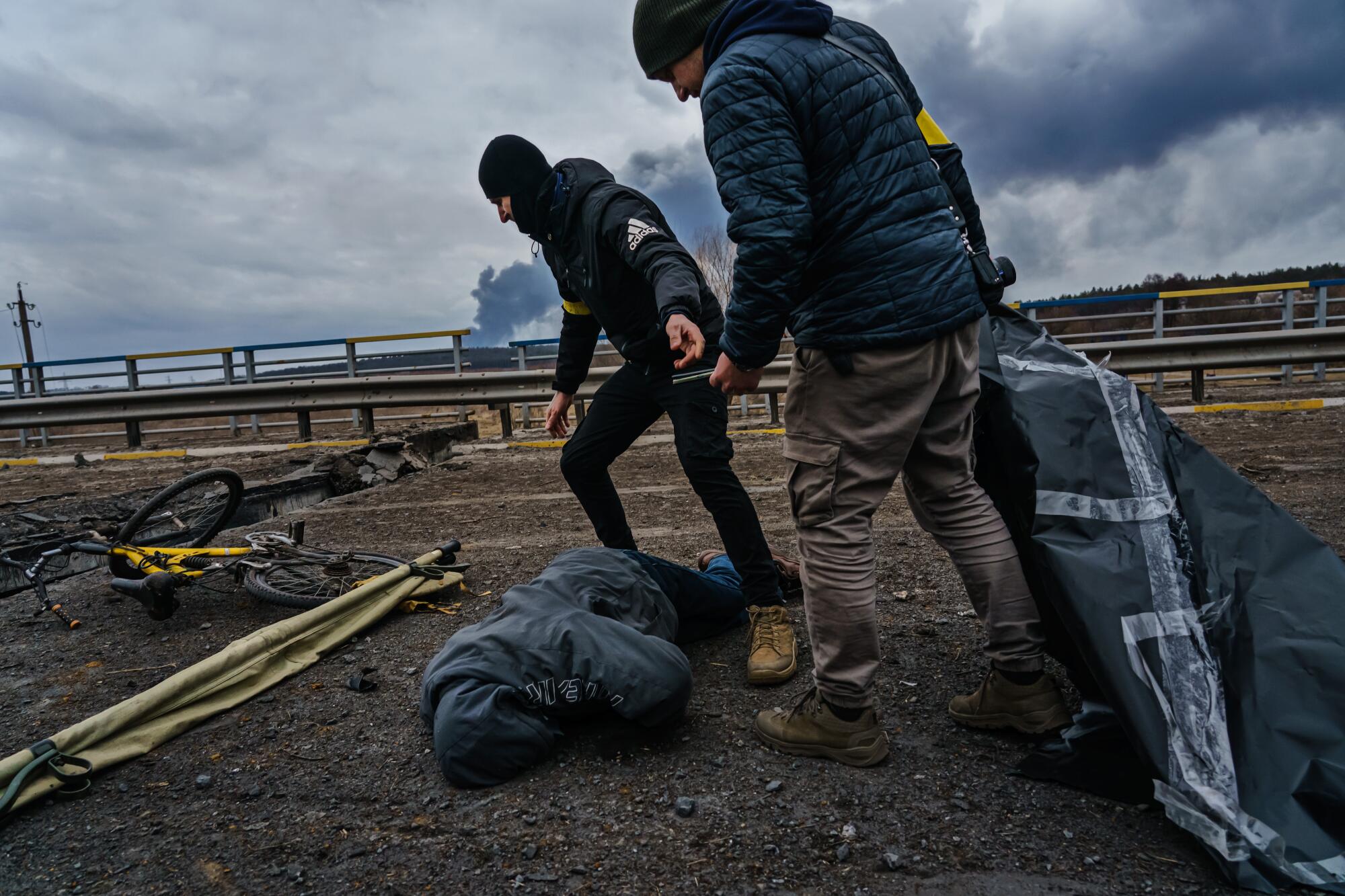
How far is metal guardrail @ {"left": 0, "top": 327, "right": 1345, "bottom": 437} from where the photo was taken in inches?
362

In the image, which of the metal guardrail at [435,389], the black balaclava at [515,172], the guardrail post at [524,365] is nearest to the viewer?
the black balaclava at [515,172]

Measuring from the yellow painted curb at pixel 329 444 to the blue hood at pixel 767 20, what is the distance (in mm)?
8349

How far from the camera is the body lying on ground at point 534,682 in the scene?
2092 mm

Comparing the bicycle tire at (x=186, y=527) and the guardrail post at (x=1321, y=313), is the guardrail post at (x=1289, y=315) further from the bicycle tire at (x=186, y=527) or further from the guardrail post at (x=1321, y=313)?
the bicycle tire at (x=186, y=527)

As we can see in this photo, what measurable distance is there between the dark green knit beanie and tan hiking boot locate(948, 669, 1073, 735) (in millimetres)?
1837

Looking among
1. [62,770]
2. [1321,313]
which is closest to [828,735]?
[62,770]

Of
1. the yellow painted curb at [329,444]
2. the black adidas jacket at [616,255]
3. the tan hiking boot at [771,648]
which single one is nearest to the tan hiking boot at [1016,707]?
the tan hiking boot at [771,648]

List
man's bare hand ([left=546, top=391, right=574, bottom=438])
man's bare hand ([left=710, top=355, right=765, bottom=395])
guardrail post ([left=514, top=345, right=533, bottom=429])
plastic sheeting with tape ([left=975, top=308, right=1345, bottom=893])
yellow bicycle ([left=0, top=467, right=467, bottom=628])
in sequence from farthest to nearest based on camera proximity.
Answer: guardrail post ([left=514, top=345, right=533, bottom=429]) < man's bare hand ([left=546, top=391, right=574, bottom=438]) < yellow bicycle ([left=0, top=467, right=467, bottom=628]) < man's bare hand ([left=710, top=355, right=765, bottom=395]) < plastic sheeting with tape ([left=975, top=308, right=1345, bottom=893])

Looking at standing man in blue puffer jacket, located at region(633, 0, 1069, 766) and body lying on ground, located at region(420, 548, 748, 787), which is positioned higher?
standing man in blue puffer jacket, located at region(633, 0, 1069, 766)

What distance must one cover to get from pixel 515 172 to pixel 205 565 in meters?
2.30

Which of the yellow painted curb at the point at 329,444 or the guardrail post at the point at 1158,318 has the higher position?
the guardrail post at the point at 1158,318

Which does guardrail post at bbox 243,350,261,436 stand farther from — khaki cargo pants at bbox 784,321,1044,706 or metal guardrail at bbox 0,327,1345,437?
khaki cargo pants at bbox 784,321,1044,706

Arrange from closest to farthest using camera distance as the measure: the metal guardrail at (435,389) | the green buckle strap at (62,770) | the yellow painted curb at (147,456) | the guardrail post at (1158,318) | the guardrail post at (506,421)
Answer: the green buckle strap at (62,770) → the metal guardrail at (435,389) → the guardrail post at (506,421) → the yellow painted curb at (147,456) → the guardrail post at (1158,318)

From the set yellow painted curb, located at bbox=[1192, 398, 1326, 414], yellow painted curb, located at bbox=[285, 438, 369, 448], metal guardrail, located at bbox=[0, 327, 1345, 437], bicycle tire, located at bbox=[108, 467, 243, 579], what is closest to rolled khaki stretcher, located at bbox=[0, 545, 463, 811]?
bicycle tire, located at bbox=[108, 467, 243, 579]
